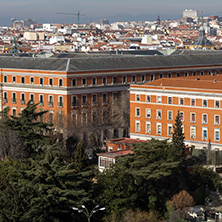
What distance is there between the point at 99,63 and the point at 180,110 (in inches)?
688

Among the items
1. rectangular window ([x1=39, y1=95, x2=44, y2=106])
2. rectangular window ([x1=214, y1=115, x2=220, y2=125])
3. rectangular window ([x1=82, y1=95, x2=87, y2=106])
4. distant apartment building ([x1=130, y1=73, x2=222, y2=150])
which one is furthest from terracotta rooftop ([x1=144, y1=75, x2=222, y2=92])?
rectangular window ([x1=39, y1=95, x2=44, y2=106])

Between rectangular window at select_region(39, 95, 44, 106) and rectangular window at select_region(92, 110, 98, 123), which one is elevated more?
rectangular window at select_region(39, 95, 44, 106)

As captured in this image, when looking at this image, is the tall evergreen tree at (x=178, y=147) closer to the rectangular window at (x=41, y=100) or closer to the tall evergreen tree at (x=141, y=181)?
the tall evergreen tree at (x=141, y=181)

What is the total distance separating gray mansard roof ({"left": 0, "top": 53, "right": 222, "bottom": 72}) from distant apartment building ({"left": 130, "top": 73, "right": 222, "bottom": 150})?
9589mm

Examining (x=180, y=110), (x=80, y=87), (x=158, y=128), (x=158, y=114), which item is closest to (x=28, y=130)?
(x=158, y=128)

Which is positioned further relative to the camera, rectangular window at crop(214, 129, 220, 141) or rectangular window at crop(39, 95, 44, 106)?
rectangular window at crop(39, 95, 44, 106)

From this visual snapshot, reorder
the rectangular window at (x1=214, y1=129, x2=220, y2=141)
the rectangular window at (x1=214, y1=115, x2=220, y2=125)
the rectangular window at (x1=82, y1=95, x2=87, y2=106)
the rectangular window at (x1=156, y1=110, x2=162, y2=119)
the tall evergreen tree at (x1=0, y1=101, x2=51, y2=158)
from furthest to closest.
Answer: the rectangular window at (x1=82, y1=95, x2=87, y2=106)
the rectangular window at (x1=156, y1=110, x2=162, y2=119)
the rectangular window at (x1=214, y1=115, x2=220, y2=125)
the rectangular window at (x1=214, y1=129, x2=220, y2=141)
the tall evergreen tree at (x1=0, y1=101, x2=51, y2=158)

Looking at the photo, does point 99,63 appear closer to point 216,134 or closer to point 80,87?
point 80,87

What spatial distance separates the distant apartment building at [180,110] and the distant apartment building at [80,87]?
155cm

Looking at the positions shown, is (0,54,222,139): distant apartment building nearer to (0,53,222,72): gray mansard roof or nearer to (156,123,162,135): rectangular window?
(0,53,222,72): gray mansard roof

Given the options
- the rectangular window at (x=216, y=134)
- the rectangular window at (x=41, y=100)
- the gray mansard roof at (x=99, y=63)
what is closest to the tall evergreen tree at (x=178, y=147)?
the rectangular window at (x=216, y=134)

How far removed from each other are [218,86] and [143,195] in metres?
23.3

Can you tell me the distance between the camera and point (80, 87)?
84.4m

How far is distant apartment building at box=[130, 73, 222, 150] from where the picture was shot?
72.6 meters
